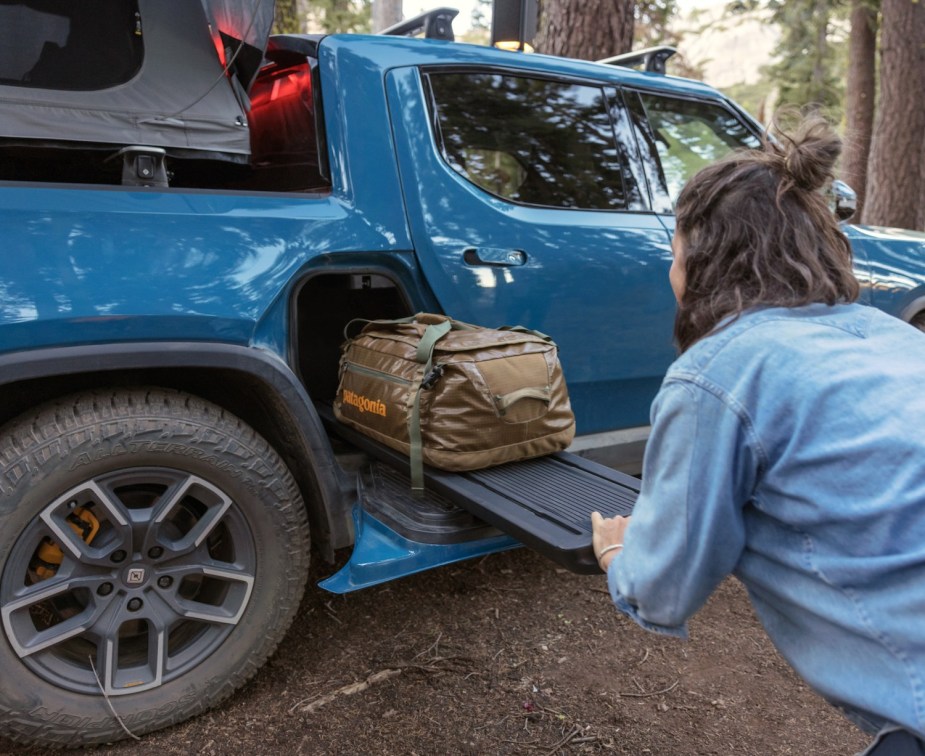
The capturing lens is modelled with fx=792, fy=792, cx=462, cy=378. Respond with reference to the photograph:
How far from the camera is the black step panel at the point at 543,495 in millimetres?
1856

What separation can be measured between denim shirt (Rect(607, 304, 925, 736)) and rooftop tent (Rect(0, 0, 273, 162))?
5.59ft

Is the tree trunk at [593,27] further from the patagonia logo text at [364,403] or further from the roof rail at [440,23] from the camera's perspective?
the patagonia logo text at [364,403]

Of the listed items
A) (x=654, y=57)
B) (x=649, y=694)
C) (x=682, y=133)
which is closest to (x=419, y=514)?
(x=649, y=694)

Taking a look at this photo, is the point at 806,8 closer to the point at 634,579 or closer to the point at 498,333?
the point at 498,333

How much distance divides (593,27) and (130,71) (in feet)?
14.2

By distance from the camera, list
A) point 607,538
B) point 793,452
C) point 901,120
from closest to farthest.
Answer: point 793,452 → point 607,538 → point 901,120

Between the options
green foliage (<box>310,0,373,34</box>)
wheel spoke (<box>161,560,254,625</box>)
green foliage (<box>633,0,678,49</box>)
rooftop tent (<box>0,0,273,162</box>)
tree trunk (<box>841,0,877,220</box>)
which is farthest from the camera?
tree trunk (<box>841,0,877,220</box>)

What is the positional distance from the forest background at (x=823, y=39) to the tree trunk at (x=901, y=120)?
12mm

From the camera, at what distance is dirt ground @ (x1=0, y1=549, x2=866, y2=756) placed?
7.37ft

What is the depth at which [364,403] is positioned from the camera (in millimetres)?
2451

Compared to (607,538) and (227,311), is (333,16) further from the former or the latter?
(607,538)

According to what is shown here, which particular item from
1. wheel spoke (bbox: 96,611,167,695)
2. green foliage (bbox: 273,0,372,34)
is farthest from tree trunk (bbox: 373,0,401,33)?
wheel spoke (bbox: 96,611,167,695)

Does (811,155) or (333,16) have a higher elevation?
(333,16)

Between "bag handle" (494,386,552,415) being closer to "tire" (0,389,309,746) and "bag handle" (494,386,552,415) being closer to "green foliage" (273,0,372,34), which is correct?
"tire" (0,389,309,746)
